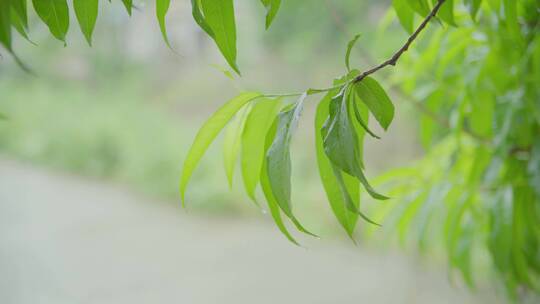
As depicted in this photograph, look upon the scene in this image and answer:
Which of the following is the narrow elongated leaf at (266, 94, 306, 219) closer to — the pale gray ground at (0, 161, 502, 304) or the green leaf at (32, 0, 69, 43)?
the green leaf at (32, 0, 69, 43)

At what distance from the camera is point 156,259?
120cm

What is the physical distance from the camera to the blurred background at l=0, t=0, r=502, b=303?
1.13 metres

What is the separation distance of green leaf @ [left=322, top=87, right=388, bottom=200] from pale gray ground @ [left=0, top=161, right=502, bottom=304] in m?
0.89

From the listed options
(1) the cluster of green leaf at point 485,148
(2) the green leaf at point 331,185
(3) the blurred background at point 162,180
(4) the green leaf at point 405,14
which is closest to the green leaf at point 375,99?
(2) the green leaf at point 331,185

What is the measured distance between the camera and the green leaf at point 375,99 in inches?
14.1

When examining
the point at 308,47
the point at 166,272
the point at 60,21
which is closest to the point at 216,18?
the point at 60,21

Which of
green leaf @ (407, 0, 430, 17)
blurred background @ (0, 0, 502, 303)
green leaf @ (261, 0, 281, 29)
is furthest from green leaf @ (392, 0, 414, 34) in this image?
blurred background @ (0, 0, 502, 303)

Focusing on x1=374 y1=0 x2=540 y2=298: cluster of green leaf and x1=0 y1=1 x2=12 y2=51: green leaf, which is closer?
x1=0 y1=1 x2=12 y2=51: green leaf

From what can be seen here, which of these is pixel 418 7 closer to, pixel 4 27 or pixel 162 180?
pixel 4 27

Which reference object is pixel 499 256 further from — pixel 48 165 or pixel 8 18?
pixel 48 165

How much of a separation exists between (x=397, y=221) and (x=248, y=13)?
63cm

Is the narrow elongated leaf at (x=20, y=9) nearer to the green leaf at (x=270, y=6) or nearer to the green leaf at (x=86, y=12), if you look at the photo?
the green leaf at (x=86, y=12)

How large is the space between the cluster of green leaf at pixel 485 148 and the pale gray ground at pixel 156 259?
0.45m

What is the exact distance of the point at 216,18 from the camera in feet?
1.18
